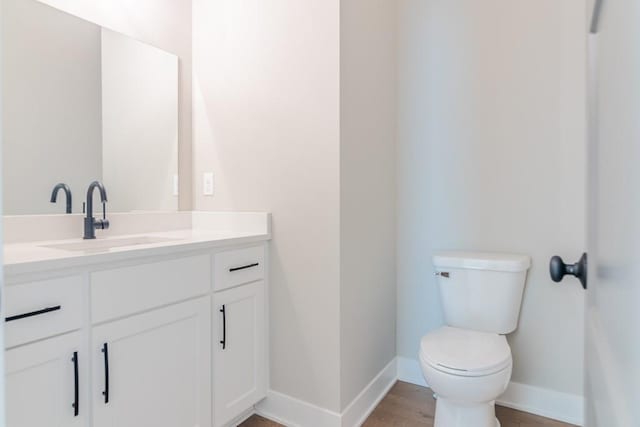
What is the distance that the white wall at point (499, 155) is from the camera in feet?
5.89

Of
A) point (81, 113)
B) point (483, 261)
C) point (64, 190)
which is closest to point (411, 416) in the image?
point (483, 261)

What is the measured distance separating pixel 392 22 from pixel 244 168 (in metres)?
1.19

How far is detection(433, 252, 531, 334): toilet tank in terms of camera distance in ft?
5.83

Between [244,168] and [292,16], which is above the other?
[292,16]

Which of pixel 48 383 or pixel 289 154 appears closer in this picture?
pixel 48 383

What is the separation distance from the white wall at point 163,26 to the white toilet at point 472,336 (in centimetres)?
147

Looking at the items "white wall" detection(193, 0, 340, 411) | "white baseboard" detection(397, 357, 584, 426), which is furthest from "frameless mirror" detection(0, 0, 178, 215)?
"white baseboard" detection(397, 357, 584, 426)

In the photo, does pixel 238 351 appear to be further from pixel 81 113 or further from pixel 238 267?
pixel 81 113

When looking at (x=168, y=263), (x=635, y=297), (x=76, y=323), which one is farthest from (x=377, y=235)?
(x=635, y=297)

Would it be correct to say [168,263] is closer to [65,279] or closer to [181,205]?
[65,279]

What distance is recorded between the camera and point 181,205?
6.86 feet

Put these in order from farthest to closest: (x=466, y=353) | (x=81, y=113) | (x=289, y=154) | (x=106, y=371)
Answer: (x=289, y=154)
(x=81, y=113)
(x=466, y=353)
(x=106, y=371)

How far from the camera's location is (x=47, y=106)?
1529mm

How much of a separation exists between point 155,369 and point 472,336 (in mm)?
1315
